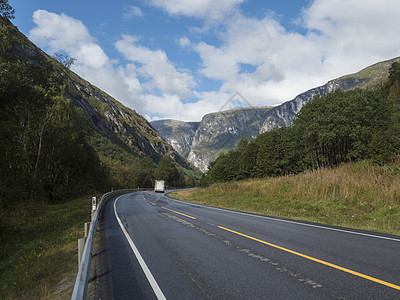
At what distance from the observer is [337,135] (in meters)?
35.7

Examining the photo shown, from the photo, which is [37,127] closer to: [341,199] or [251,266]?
[251,266]

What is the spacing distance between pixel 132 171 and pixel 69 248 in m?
81.4

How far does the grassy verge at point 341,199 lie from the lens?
10750 millimetres

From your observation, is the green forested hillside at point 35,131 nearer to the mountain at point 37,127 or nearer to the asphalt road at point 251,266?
the mountain at point 37,127

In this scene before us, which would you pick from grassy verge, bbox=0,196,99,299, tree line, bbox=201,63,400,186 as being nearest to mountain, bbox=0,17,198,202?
grassy verge, bbox=0,196,99,299

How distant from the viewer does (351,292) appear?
367 centimetres

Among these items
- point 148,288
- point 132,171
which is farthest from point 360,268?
point 132,171

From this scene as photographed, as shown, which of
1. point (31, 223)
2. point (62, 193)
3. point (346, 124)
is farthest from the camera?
point (346, 124)

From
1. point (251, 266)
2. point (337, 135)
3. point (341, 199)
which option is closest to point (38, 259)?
point (251, 266)

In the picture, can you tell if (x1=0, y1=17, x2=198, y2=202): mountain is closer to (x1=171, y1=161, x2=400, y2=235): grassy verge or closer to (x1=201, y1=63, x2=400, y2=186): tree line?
(x1=171, y1=161, x2=400, y2=235): grassy verge


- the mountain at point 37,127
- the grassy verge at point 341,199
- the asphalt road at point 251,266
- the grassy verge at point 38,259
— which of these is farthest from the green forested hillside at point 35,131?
the grassy verge at point 341,199

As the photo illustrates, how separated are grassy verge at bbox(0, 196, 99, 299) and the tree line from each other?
2220 centimetres

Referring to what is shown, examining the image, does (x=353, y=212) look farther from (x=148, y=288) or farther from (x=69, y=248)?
(x=69, y=248)

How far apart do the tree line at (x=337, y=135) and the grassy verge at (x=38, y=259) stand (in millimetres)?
22199
